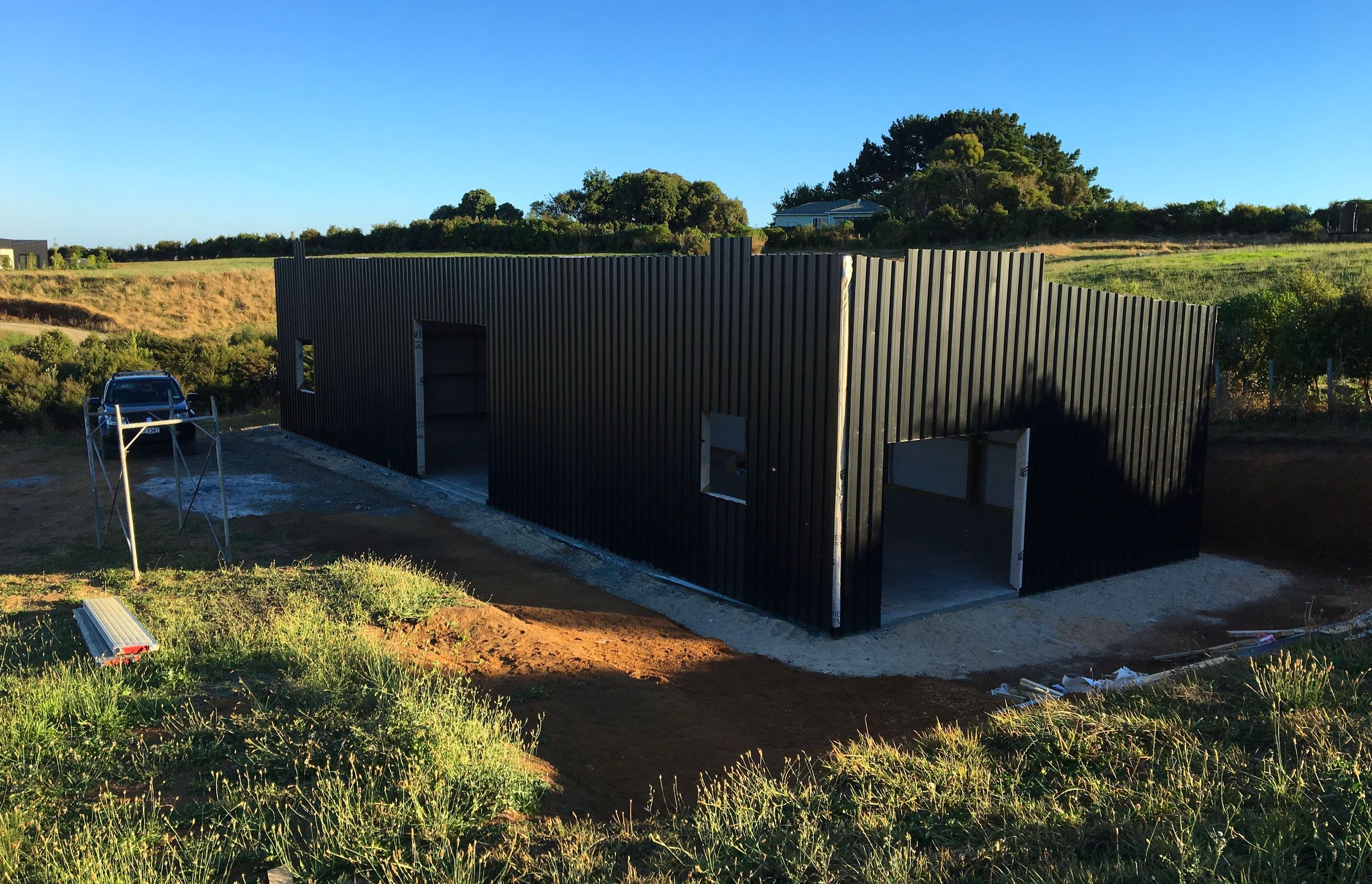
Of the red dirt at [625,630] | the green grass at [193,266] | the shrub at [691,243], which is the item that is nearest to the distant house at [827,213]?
the shrub at [691,243]

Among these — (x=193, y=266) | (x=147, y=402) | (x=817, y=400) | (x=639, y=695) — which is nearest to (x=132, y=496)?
(x=147, y=402)

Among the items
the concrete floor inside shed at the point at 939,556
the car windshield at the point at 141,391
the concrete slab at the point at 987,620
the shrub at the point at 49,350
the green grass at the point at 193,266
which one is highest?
the green grass at the point at 193,266

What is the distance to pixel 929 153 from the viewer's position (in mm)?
73812

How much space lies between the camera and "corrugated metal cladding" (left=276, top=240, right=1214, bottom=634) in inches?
390

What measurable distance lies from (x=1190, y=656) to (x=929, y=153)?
70.0m

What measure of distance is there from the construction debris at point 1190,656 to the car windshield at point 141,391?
17638mm

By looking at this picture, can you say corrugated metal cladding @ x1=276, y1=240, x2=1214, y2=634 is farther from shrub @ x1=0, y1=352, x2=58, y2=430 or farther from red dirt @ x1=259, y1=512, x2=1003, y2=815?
shrub @ x1=0, y1=352, x2=58, y2=430

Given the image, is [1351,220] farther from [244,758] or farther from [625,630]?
[244,758]

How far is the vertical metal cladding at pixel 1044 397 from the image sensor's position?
9945mm

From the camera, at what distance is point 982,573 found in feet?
39.9

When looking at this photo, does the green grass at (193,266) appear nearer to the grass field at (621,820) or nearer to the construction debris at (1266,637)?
the construction debris at (1266,637)

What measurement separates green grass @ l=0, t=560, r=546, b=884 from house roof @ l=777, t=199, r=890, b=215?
5146cm

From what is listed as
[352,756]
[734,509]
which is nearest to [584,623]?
[734,509]

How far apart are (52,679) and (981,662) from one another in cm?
796
